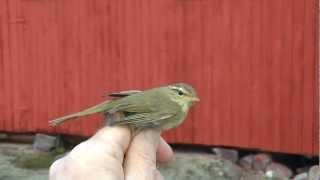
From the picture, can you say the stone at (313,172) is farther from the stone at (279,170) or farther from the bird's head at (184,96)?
the bird's head at (184,96)

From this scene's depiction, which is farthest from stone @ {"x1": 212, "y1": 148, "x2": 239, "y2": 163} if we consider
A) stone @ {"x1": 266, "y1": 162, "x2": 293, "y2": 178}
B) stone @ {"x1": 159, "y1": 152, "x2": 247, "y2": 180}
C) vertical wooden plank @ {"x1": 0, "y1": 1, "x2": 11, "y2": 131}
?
vertical wooden plank @ {"x1": 0, "y1": 1, "x2": 11, "y2": 131}

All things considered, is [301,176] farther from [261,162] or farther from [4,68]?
[4,68]

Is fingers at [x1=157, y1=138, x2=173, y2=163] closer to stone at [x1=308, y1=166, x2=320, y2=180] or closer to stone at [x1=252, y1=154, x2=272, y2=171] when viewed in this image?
stone at [x1=308, y1=166, x2=320, y2=180]

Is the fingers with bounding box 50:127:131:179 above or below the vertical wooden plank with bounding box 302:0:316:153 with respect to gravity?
above

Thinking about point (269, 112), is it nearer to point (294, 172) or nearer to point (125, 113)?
point (294, 172)

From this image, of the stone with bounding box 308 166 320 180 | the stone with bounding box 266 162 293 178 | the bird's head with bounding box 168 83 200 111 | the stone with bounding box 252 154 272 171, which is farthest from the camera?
the stone with bounding box 252 154 272 171

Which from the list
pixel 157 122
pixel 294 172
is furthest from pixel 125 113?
pixel 294 172

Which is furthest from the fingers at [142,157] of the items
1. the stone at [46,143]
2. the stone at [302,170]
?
the stone at [46,143]
